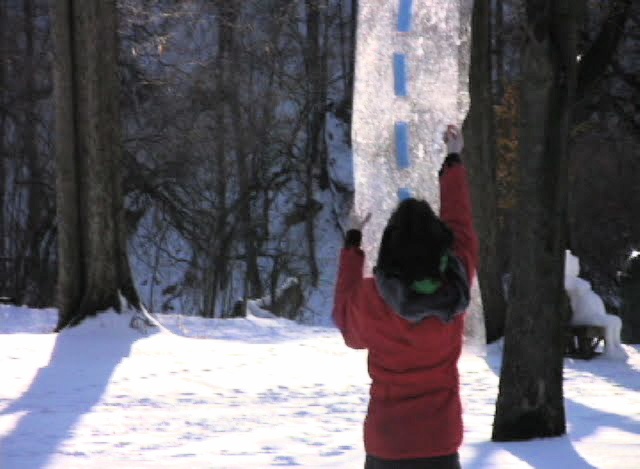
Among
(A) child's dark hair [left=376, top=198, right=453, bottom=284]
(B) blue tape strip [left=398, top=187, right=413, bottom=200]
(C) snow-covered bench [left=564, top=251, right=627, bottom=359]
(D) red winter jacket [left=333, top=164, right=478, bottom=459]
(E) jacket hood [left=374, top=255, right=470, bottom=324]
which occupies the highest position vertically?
(B) blue tape strip [left=398, top=187, right=413, bottom=200]

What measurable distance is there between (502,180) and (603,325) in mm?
11259

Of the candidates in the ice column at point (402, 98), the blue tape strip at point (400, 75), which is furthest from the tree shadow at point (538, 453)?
the blue tape strip at point (400, 75)

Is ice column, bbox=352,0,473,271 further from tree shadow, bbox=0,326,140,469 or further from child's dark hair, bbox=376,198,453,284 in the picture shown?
Result: tree shadow, bbox=0,326,140,469

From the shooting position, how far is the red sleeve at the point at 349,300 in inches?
145

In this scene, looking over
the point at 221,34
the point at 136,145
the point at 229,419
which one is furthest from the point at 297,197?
the point at 229,419

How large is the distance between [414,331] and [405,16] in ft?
7.40

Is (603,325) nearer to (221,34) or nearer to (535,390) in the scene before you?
(535,390)

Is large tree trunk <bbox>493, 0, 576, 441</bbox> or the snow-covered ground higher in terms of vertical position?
large tree trunk <bbox>493, 0, 576, 441</bbox>

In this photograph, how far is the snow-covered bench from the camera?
14.0m

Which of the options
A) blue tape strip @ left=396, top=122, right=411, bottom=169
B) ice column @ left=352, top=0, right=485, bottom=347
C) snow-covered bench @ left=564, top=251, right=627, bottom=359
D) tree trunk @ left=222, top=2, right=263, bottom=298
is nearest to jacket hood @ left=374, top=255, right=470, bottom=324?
ice column @ left=352, top=0, right=485, bottom=347

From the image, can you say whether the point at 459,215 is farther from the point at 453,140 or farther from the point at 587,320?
the point at 587,320

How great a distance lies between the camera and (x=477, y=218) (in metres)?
14.3

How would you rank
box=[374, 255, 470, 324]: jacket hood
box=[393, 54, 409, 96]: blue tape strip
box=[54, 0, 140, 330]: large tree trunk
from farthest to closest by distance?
box=[54, 0, 140, 330]: large tree trunk
box=[393, 54, 409, 96]: blue tape strip
box=[374, 255, 470, 324]: jacket hood

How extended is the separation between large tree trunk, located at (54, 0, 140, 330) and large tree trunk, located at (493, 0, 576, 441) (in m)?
7.37
